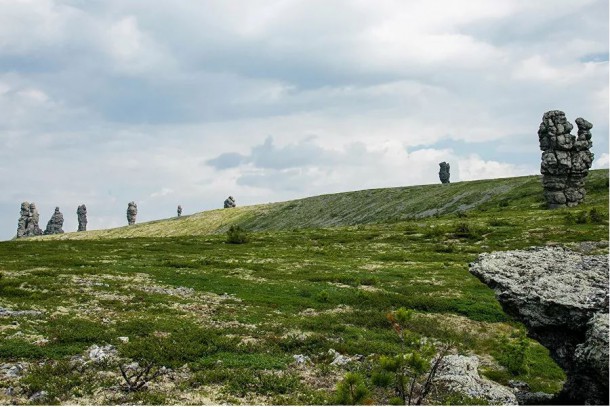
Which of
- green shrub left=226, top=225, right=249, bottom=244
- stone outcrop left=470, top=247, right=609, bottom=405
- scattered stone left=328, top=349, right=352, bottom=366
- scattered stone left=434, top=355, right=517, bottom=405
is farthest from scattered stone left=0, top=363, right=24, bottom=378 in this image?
green shrub left=226, top=225, right=249, bottom=244

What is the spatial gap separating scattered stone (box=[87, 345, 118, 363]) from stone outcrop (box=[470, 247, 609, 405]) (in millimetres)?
14545

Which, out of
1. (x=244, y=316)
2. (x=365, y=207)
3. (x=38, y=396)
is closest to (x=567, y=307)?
(x=38, y=396)

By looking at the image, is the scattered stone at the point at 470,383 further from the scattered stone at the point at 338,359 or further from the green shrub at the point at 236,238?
the green shrub at the point at 236,238

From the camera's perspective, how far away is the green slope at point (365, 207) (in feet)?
383

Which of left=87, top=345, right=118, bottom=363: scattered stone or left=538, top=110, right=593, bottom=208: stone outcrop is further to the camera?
left=538, top=110, right=593, bottom=208: stone outcrop

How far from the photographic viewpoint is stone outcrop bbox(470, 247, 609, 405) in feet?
42.3

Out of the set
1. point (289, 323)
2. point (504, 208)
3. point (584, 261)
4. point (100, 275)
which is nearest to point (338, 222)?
point (504, 208)

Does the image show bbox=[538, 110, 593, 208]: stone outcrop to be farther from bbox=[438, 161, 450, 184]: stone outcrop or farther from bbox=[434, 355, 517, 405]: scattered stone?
bbox=[438, 161, 450, 184]: stone outcrop

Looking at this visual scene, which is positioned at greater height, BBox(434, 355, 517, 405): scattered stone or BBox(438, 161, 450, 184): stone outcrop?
BBox(438, 161, 450, 184): stone outcrop

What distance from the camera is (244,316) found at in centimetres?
2752

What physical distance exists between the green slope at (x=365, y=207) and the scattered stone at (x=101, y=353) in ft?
307

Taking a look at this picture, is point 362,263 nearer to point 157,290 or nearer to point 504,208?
point 157,290

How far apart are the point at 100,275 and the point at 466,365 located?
28844 mm

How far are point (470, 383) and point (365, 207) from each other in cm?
12949
